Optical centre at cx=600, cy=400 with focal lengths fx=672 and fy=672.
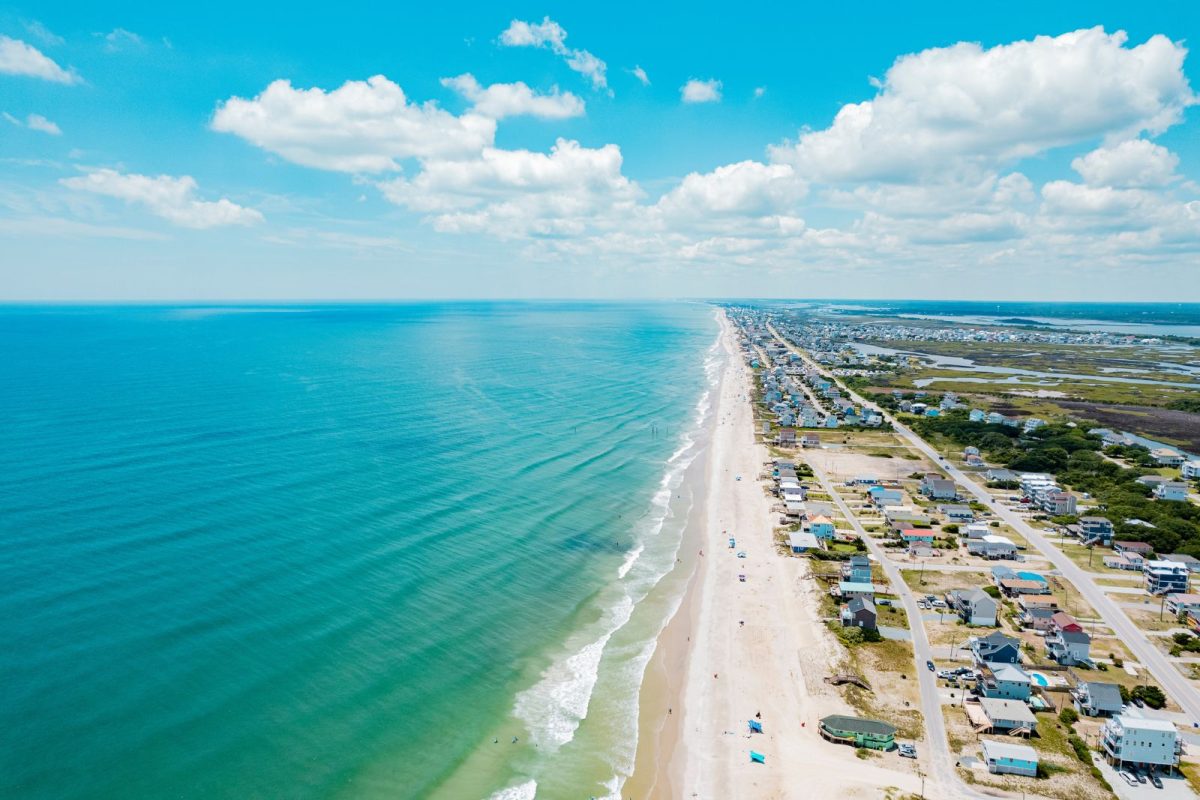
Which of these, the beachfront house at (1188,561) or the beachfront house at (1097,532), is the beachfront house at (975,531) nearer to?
the beachfront house at (1097,532)

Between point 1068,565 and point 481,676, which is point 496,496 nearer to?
point 481,676

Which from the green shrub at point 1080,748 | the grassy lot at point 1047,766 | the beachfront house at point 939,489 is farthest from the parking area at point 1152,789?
the beachfront house at point 939,489

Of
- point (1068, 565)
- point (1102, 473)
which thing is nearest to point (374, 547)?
point (1068, 565)

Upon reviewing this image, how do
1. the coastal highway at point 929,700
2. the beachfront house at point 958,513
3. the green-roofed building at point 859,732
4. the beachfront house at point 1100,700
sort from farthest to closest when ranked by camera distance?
1. the beachfront house at point 958,513
2. the beachfront house at point 1100,700
3. the green-roofed building at point 859,732
4. the coastal highway at point 929,700

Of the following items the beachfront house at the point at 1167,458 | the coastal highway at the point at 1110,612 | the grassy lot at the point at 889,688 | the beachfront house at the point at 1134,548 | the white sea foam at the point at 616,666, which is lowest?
the white sea foam at the point at 616,666

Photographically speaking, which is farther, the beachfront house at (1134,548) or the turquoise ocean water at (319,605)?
the beachfront house at (1134,548)

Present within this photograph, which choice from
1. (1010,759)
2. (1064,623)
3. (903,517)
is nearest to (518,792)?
(1010,759)

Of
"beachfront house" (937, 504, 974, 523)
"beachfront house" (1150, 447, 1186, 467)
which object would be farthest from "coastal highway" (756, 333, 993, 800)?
"beachfront house" (1150, 447, 1186, 467)
